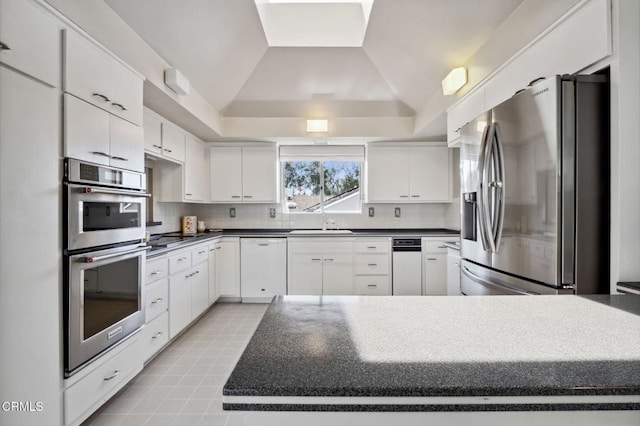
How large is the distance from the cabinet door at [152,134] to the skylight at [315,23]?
1.38 metres

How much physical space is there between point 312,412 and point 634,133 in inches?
66.0

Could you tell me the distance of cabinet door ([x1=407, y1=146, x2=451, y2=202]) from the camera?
14.1 ft

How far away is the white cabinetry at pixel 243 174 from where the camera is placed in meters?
4.32

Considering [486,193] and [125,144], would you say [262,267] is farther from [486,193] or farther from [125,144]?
[486,193]

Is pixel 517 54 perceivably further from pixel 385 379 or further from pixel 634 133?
pixel 385 379

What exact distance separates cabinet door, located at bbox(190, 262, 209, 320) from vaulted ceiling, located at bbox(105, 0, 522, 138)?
6.07 feet

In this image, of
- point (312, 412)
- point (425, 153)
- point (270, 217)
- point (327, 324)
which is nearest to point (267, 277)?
point (270, 217)

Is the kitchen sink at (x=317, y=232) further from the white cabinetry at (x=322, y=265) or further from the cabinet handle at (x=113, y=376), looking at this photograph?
the cabinet handle at (x=113, y=376)

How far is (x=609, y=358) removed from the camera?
0.65 m

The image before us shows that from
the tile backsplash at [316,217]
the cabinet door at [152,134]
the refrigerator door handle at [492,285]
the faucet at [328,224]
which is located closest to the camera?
the refrigerator door handle at [492,285]

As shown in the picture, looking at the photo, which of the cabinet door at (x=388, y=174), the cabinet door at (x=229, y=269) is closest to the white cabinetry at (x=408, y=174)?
the cabinet door at (x=388, y=174)

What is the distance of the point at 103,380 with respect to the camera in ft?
5.61

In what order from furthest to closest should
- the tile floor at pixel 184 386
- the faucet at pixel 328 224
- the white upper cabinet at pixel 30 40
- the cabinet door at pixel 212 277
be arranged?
the faucet at pixel 328 224, the cabinet door at pixel 212 277, the tile floor at pixel 184 386, the white upper cabinet at pixel 30 40

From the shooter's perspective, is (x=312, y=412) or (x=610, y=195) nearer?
(x=312, y=412)
